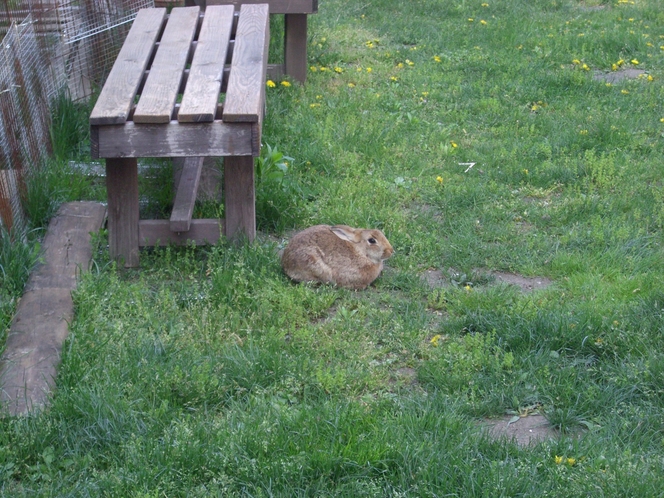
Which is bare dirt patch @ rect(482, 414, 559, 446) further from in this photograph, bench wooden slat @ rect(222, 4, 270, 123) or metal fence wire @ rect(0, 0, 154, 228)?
metal fence wire @ rect(0, 0, 154, 228)

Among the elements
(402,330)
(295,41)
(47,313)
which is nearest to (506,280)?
(402,330)

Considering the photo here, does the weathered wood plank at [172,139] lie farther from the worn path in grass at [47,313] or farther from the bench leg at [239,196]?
the worn path in grass at [47,313]

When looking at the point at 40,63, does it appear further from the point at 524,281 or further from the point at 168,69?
the point at 524,281

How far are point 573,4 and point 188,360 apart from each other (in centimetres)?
963

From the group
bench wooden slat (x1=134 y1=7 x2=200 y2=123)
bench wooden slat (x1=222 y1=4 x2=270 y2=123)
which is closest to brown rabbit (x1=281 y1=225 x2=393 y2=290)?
→ bench wooden slat (x1=222 y1=4 x2=270 y2=123)

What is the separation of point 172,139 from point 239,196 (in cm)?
67

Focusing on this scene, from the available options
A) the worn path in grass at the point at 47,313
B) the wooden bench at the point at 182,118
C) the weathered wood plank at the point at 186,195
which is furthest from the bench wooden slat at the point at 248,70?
the worn path in grass at the point at 47,313

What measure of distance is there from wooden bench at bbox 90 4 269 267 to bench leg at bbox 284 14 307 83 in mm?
2048

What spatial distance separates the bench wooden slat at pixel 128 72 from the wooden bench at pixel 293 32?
1976mm

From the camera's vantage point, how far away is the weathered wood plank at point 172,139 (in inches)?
178

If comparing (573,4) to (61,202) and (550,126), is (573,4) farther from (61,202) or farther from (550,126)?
(61,202)

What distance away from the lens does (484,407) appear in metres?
3.64

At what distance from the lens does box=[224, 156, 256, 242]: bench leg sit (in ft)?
16.4

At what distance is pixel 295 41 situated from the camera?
27.0 feet
